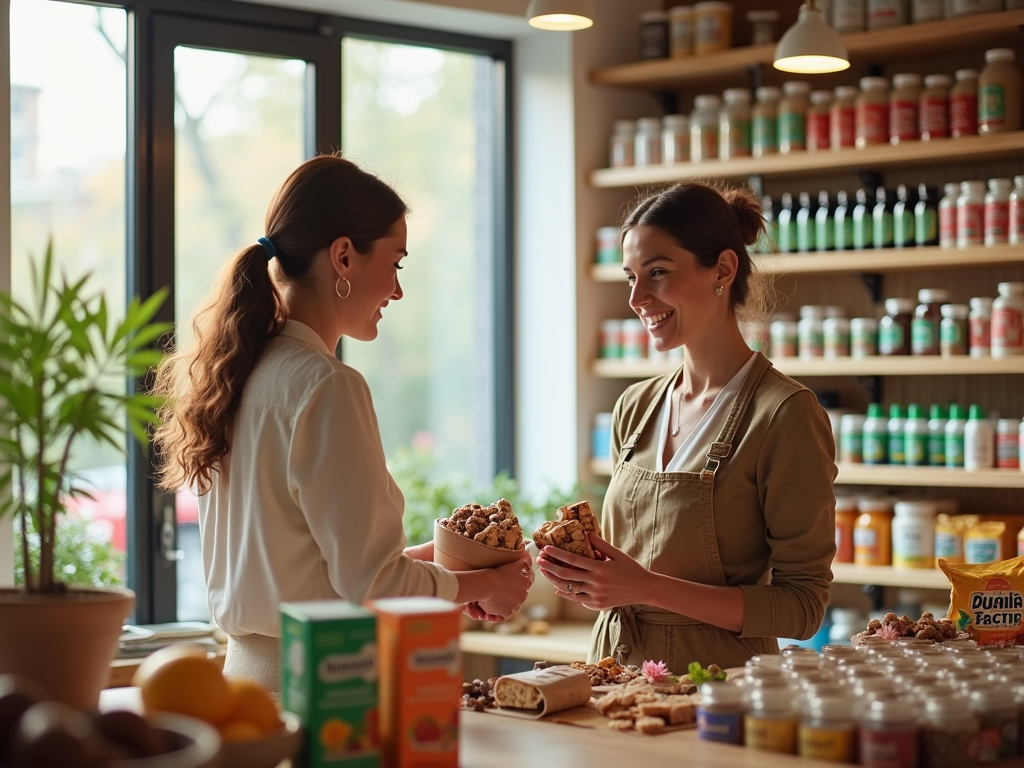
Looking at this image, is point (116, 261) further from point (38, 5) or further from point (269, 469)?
point (269, 469)

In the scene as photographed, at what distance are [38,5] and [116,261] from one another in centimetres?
75

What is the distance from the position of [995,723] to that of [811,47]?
1765 mm

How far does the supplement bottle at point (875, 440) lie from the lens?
3.67 m

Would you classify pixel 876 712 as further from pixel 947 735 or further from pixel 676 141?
pixel 676 141

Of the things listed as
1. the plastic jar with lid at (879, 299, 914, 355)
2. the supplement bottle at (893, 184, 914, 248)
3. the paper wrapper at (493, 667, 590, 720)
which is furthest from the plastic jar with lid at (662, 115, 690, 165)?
the paper wrapper at (493, 667, 590, 720)

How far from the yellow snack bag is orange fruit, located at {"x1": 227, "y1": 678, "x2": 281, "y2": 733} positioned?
4.39 feet

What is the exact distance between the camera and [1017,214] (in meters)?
3.39

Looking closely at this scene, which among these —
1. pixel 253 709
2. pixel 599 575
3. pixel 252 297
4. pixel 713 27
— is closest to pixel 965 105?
pixel 713 27

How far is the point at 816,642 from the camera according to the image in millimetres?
3746

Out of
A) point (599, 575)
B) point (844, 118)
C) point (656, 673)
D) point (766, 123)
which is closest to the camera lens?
point (656, 673)

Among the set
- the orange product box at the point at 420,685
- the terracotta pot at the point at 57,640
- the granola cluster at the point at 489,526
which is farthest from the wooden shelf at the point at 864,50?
the terracotta pot at the point at 57,640

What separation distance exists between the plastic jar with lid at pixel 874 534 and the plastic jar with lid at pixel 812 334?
0.48 m

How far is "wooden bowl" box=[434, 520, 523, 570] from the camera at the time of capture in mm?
2006

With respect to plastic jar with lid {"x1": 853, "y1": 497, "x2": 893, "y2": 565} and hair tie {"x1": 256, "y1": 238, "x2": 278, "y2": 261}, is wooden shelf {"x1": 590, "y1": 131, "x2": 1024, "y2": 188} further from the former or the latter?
hair tie {"x1": 256, "y1": 238, "x2": 278, "y2": 261}
